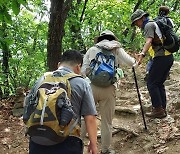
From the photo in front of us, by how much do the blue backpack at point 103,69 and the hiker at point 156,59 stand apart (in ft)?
3.94

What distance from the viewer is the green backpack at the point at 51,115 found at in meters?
3.04

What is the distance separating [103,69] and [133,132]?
198cm

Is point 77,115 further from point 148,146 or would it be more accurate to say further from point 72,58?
point 148,146

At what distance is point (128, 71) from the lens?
12141 mm

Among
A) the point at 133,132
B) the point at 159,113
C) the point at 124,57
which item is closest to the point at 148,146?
the point at 133,132

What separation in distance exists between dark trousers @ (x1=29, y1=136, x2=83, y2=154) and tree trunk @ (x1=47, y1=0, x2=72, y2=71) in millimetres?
4449

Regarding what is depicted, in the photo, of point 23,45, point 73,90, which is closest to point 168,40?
point 73,90

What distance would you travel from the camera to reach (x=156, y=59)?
20.7 ft

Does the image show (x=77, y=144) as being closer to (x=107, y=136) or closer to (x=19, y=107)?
(x=107, y=136)

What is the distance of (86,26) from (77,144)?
428 inches

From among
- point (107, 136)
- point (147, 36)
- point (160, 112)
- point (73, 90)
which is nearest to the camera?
point (73, 90)

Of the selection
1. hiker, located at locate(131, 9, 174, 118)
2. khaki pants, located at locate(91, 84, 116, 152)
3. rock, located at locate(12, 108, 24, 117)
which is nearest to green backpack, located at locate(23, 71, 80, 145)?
khaki pants, located at locate(91, 84, 116, 152)

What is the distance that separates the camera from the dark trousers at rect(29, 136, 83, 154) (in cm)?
319

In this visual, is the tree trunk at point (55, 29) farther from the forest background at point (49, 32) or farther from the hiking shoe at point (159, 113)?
the hiking shoe at point (159, 113)
